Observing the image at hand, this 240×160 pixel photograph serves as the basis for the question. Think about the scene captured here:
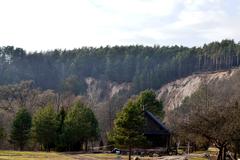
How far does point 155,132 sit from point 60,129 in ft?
48.6

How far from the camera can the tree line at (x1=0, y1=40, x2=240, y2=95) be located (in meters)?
164

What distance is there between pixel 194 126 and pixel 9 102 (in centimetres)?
6028

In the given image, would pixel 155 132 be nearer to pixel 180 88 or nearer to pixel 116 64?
pixel 180 88

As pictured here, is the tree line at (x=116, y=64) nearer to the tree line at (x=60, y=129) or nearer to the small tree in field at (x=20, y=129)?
the small tree in field at (x=20, y=129)

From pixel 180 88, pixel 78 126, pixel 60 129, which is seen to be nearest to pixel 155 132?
pixel 78 126

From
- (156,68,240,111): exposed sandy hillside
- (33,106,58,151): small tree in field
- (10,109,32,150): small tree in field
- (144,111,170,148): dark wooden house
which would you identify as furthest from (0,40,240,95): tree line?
(33,106,58,151): small tree in field

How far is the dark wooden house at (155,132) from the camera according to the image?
65125 millimetres

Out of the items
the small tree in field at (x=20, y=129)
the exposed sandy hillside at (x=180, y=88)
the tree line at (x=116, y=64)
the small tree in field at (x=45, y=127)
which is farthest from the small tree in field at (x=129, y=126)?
the tree line at (x=116, y=64)

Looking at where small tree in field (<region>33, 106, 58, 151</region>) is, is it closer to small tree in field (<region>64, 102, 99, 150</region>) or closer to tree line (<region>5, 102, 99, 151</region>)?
tree line (<region>5, 102, 99, 151</region>)

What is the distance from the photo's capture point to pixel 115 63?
18075cm

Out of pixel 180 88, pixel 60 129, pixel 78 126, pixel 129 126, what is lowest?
pixel 60 129

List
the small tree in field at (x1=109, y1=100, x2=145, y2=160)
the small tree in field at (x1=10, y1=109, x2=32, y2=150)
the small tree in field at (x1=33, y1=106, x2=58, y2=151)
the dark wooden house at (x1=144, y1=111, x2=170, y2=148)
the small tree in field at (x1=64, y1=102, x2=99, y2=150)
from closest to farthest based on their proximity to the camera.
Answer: the small tree in field at (x1=109, y1=100, x2=145, y2=160) → the dark wooden house at (x1=144, y1=111, x2=170, y2=148) → the small tree in field at (x1=64, y1=102, x2=99, y2=150) → the small tree in field at (x1=33, y1=106, x2=58, y2=151) → the small tree in field at (x1=10, y1=109, x2=32, y2=150)

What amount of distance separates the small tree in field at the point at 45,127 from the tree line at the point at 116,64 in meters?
95.9

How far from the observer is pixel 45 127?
67375mm
